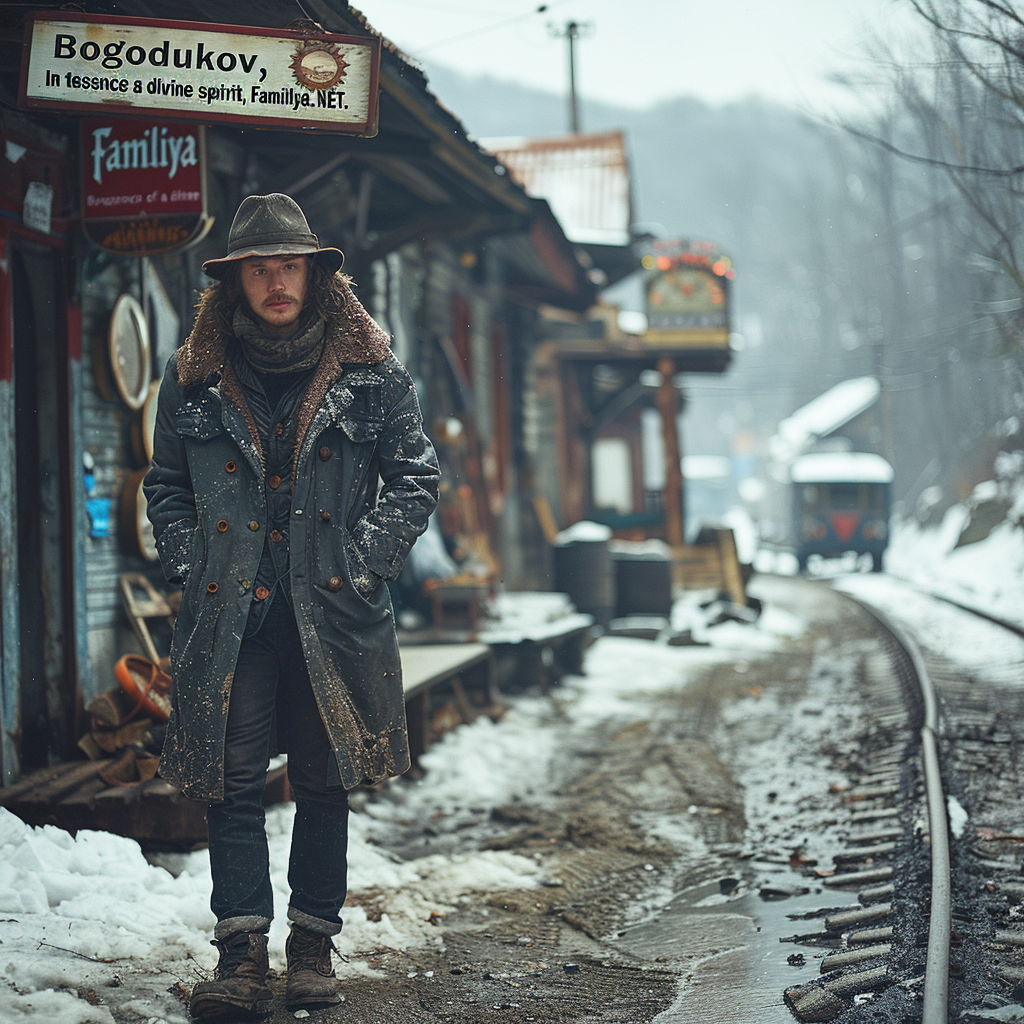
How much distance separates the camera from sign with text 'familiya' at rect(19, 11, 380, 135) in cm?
381

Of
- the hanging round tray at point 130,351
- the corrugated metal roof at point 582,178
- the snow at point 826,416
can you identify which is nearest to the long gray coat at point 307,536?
the hanging round tray at point 130,351

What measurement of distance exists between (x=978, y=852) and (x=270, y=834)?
293 cm

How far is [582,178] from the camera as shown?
21.1 m

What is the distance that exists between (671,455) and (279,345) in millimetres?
17382

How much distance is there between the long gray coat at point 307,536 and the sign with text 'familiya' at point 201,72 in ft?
3.19

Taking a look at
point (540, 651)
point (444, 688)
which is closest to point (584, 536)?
point (540, 651)

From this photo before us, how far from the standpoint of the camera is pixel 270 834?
4.89m

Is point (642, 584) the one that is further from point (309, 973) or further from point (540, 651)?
point (309, 973)

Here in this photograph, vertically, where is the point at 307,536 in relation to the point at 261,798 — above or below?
above

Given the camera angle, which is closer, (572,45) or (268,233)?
(268,233)

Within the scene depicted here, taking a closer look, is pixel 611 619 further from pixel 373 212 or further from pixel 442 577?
pixel 373 212

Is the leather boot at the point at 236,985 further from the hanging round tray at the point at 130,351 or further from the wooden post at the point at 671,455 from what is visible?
the wooden post at the point at 671,455

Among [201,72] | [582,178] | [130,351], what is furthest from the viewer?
[582,178]

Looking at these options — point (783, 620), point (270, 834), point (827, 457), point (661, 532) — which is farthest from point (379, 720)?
point (827, 457)
